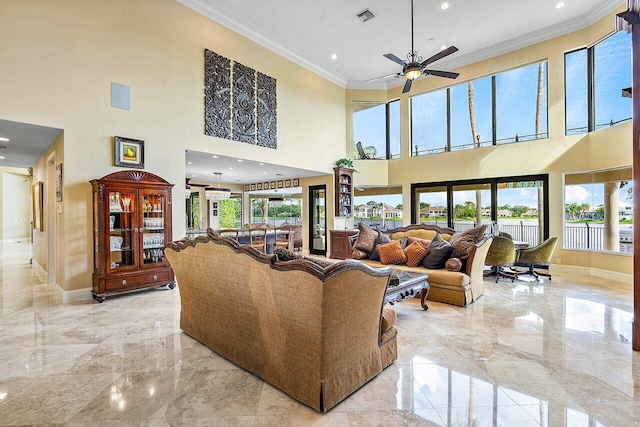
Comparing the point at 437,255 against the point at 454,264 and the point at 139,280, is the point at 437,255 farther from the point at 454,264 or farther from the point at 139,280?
the point at 139,280

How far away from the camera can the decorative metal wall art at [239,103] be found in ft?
18.4

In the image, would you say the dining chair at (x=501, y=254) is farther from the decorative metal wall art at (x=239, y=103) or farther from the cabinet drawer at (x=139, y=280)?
the cabinet drawer at (x=139, y=280)

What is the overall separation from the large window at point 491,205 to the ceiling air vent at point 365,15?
445cm

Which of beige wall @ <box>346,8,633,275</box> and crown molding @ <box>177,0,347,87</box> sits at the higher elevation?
crown molding @ <box>177,0,347,87</box>

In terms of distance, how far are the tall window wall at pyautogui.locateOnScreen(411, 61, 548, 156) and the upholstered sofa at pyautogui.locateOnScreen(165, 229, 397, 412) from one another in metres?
6.70

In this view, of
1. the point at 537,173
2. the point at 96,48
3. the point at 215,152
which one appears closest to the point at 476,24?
the point at 537,173

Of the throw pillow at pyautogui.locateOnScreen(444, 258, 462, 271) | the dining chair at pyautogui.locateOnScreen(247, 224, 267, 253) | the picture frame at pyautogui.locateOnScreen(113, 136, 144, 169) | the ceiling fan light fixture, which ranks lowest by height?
the throw pillow at pyautogui.locateOnScreen(444, 258, 462, 271)

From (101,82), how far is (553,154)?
341 inches

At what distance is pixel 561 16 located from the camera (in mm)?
5945

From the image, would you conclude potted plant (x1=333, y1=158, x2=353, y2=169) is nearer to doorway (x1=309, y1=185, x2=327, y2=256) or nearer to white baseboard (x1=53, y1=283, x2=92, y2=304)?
doorway (x1=309, y1=185, x2=327, y2=256)

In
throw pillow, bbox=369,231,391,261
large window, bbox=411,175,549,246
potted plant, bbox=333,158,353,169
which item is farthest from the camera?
potted plant, bbox=333,158,353,169

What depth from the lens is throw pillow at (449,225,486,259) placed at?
434 cm

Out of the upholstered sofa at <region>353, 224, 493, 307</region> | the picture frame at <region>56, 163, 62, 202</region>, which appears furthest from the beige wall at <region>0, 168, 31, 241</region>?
the upholstered sofa at <region>353, 224, 493, 307</region>

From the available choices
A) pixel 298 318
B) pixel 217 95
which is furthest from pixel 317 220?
pixel 298 318
